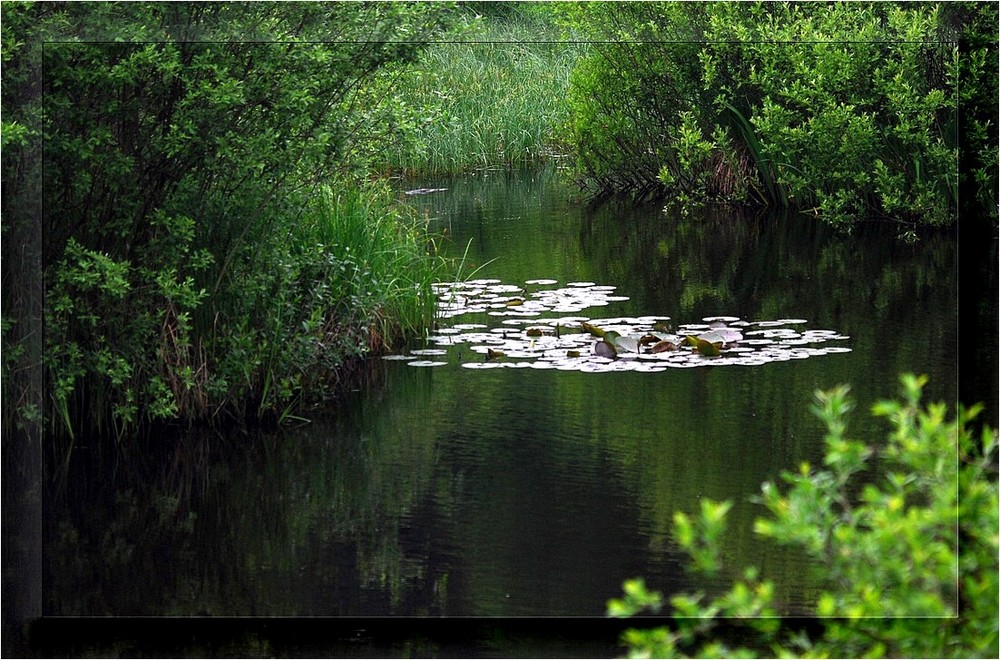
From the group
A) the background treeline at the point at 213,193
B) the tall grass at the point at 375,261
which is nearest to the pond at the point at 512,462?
the tall grass at the point at 375,261

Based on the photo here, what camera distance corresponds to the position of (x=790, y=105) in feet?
36.8

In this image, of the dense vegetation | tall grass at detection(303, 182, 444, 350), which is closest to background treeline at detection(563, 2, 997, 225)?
the dense vegetation

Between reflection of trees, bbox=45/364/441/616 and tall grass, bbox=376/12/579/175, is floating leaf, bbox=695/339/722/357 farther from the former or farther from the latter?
tall grass, bbox=376/12/579/175

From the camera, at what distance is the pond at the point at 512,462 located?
438 cm

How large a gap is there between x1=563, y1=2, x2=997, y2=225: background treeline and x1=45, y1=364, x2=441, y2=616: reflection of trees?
10.9 feet

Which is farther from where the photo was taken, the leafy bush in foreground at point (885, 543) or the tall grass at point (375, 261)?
the tall grass at point (375, 261)

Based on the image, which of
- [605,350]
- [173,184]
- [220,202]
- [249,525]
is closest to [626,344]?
[605,350]

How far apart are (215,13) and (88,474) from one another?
1.94m

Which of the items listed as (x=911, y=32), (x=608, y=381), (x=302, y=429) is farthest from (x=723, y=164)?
(x=302, y=429)

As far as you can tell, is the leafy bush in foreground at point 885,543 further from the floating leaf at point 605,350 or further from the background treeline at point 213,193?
the floating leaf at point 605,350

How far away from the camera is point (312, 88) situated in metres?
5.65

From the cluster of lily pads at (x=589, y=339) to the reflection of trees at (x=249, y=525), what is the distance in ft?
2.53

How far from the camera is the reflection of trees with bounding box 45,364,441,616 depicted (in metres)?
4.36

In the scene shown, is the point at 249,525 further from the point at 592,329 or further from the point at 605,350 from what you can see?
the point at 592,329
